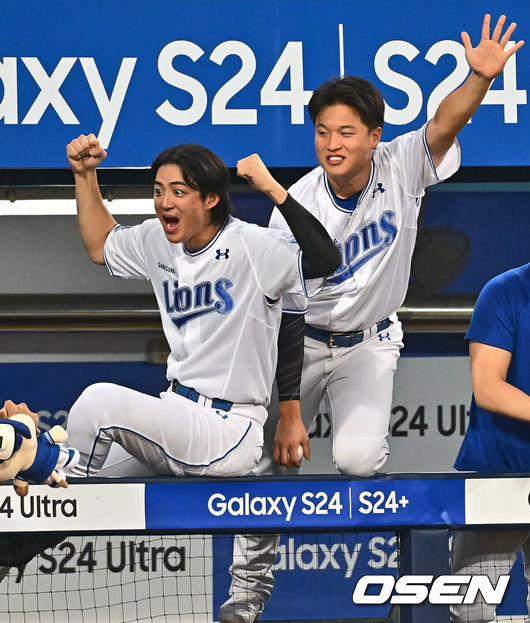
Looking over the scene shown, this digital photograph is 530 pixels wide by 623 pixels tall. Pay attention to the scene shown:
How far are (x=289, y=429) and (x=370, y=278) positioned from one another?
54 centimetres

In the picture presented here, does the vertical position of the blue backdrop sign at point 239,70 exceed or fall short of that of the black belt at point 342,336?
it exceeds it

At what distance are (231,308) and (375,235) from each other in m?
0.60

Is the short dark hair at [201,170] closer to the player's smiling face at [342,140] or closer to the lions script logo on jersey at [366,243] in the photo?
the player's smiling face at [342,140]

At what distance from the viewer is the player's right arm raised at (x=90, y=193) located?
266 centimetres

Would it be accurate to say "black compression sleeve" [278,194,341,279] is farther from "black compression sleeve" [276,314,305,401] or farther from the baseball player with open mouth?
"black compression sleeve" [276,314,305,401]

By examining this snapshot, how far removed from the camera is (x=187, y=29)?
12.2 feet

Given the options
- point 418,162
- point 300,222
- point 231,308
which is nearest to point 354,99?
point 418,162

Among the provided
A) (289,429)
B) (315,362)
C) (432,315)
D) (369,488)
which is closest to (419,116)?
(432,315)

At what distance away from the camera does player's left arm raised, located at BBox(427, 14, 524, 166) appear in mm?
2590

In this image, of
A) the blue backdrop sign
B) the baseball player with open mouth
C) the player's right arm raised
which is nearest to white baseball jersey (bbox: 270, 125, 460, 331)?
the baseball player with open mouth

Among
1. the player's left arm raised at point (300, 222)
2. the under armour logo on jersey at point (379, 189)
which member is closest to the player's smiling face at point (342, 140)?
the under armour logo on jersey at point (379, 189)

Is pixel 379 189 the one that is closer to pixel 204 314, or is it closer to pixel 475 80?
pixel 475 80

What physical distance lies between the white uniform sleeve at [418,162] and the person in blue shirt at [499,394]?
0.52 metres

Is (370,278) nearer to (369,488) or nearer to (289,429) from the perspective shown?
(289,429)
